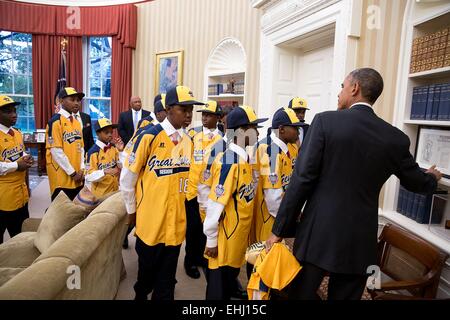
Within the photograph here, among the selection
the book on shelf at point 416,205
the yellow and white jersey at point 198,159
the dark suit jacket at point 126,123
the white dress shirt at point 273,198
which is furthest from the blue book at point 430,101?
the dark suit jacket at point 126,123

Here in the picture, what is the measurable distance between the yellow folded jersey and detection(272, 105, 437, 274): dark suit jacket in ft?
0.26

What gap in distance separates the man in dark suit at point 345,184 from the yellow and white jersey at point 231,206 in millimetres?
471

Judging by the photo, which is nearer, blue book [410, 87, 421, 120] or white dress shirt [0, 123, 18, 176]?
blue book [410, 87, 421, 120]

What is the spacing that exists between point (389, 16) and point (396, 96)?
2.27ft

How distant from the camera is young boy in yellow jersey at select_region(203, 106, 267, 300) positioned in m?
1.92

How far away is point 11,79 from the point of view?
25.1 feet

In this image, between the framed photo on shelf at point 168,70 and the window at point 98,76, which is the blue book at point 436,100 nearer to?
the framed photo on shelf at point 168,70

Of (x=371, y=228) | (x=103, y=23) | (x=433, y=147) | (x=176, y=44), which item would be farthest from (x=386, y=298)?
(x=103, y=23)

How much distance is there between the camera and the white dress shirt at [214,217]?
1.91 metres

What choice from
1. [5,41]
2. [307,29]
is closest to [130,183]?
[307,29]

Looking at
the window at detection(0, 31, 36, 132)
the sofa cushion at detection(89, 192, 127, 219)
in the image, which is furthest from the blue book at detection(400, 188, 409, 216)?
the window at detection(0, 31, 36, 132)

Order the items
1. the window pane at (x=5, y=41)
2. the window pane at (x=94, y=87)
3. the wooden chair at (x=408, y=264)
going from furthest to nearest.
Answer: the window pane at (x=94, y=87) → the window pane at (x=5, y=41) → the wooden chair at (x=408, y=264)

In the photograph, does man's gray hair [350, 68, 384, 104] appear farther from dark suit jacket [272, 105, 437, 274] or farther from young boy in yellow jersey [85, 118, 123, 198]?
young boy in yellow jersey [85, 118, 123, 198]

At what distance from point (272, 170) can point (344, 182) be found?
756 mm
